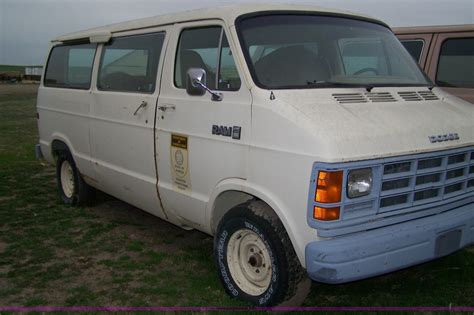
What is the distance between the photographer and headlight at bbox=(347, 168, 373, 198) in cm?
320

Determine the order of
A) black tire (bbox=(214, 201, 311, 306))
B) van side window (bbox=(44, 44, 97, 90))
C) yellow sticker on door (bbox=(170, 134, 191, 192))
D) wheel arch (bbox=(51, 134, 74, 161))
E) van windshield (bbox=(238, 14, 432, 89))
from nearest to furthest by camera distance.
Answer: black tire (bbox=(214, 201, 311, 306)) → van windshield (bbox=(238, 14, 432, 89)) → yellow sticker on door (bbox=(170, 134, 191, 192)) → van side window (bbox=(44, 44, 97, 90)) → wheel arch (bbox=(51, 134, 74, 161))

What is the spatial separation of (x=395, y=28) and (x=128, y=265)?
187 inches

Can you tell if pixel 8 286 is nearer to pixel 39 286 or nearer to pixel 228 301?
pixel 39 286

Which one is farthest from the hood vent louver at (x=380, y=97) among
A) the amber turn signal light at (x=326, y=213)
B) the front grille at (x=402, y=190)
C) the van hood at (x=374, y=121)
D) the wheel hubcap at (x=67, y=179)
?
the wheel hubcap at (x=67, y=179)

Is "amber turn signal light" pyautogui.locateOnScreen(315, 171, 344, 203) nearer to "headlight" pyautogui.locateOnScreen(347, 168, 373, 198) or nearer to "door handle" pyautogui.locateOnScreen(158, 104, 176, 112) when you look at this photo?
"headlight" pyautogui.locateOnScreen(347, 168, 373, 198)

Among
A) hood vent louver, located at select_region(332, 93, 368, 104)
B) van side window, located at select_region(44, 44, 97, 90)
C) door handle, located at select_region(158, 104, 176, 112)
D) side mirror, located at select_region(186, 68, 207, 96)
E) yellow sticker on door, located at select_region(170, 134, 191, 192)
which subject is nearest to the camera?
hood vent louver, located at select_region(332, 93, 368, 104)

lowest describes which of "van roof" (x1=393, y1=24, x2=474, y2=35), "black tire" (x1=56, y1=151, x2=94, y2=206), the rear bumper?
"black tire" (x1=56, y1=151, x2=94, y2=206)

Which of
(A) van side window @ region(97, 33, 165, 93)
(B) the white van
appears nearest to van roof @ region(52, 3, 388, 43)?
(B) the white van

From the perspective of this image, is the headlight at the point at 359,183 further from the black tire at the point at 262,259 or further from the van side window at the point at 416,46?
the van side window at the point at 416,46

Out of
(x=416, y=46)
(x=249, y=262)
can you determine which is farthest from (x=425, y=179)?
(x=416, y=46)

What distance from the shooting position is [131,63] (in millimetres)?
5129

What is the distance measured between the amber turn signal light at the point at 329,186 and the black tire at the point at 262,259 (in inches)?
18.1

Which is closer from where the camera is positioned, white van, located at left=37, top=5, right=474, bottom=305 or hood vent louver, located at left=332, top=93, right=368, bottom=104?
white van, located at left=37, top=5, right=474, bottom=305

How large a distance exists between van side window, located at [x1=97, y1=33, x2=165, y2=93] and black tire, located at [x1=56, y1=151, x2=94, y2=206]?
127 centimetres
